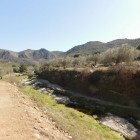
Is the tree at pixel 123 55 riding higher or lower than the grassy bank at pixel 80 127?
higher

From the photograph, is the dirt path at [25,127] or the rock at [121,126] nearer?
Answer: the dirt path at [25,127]

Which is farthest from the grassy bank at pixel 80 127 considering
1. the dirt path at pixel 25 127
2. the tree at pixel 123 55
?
the tree at pixel 123 55

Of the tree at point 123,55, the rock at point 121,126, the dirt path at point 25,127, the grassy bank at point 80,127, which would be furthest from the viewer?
the tree at point 123,55

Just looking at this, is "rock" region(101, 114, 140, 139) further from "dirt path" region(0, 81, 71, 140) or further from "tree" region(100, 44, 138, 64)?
"tree" region(100, 44, 138, 64)

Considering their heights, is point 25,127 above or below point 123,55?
below

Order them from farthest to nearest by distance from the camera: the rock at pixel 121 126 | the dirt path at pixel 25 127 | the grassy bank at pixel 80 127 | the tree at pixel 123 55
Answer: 1. the tree at pixel 123 55
2. the rock at pixel 121 126
3. the grassy bank at pixel 80 127
4. the dirt path at pixel 25 127

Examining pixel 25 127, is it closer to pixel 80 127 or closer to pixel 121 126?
pixel 80 127

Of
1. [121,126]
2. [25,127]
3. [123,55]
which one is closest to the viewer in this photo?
[25,127]

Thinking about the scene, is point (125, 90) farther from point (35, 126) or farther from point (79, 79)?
point (35, 126)

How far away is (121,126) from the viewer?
44281mm

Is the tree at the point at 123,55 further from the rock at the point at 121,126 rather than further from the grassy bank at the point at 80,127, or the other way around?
the grassy bank at the point at 80,127

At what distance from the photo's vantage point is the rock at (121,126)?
3966cm

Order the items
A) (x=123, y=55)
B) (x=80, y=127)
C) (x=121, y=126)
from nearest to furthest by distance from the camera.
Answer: (x=80, y=127), (x=121, y=126), (x=123, y=55)

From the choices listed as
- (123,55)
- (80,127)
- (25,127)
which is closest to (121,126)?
(80,127)
